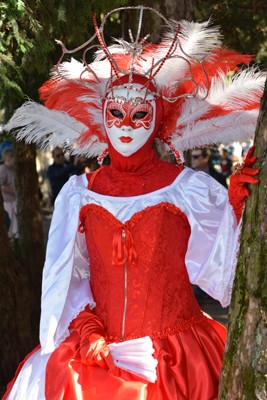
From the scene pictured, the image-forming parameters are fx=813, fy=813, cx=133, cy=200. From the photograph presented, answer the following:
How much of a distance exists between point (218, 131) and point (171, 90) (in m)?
0.34

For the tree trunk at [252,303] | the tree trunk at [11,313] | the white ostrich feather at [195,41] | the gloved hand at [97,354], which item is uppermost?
the white ostrich feather at [195,41]

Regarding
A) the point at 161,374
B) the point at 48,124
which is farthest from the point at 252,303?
the point at 48,124

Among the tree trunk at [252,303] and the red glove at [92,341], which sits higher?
the tree trunk at [252,303]

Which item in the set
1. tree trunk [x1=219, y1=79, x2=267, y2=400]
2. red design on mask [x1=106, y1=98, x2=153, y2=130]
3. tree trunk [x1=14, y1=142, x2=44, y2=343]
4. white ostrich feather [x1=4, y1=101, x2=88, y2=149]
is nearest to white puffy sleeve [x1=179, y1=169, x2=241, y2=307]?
red design on mask [x1=106, y1=98, x2=153, y2=130]

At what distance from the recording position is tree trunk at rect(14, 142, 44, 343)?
7.17m

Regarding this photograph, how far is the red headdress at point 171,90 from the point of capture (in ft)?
13.2

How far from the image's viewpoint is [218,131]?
13.8ft

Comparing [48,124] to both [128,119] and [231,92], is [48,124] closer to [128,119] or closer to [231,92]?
[128,119]

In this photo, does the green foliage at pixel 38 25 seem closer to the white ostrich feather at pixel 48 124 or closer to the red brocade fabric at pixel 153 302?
the white ostrich feather at pixel 48 124

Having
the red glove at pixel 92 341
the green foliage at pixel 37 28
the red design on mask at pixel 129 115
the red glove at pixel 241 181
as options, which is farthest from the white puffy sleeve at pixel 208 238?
the green foliage at pixel 37 28

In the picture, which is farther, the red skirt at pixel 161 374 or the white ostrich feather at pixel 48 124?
the white ostrich feather at pixel 48 124

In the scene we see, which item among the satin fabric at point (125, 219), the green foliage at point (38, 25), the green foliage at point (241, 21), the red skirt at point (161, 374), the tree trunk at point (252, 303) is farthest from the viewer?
the green foliage at point (241, 21)

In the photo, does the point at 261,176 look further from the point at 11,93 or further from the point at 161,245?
the point at 11,93

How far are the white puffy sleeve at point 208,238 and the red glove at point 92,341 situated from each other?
517 mm
